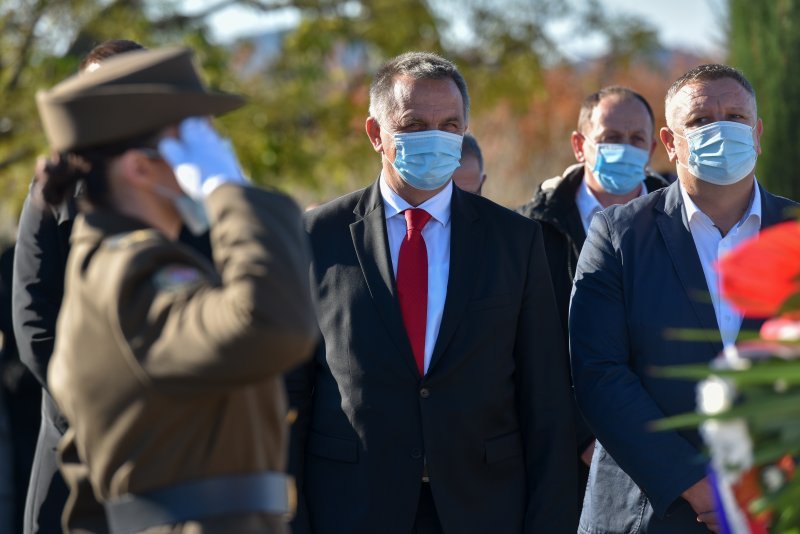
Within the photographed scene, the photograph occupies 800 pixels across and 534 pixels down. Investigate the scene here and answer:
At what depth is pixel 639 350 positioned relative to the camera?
4090mm

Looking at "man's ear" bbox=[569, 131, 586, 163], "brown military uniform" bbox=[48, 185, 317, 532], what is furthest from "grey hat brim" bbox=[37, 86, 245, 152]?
"man's ear" bbox=[569, 131, 586, 163]

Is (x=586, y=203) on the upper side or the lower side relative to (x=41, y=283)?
lower

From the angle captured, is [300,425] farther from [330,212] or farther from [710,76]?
[710,76]

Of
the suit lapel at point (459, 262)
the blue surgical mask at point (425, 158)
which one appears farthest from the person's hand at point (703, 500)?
the blue surgical mask at point (425, 158)

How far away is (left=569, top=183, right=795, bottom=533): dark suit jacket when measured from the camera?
12.8 ft

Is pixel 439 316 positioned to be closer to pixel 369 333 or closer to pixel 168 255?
pixel 369 333

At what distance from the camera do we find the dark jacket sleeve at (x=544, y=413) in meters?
4.09

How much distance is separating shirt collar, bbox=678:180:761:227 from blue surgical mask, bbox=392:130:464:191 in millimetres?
797

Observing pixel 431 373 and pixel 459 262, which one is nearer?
pixel 431 373

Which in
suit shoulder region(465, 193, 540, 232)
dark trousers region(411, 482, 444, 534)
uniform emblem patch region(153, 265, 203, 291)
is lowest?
dark trousers region(411, 482, 444, 534)

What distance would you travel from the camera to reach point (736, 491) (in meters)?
2.68

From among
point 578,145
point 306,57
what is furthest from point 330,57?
point 578,145

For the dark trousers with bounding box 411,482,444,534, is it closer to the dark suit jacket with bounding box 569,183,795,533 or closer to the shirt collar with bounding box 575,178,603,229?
the dark suit jacket with bounding box 569,183,795,533

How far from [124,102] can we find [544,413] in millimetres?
1975
